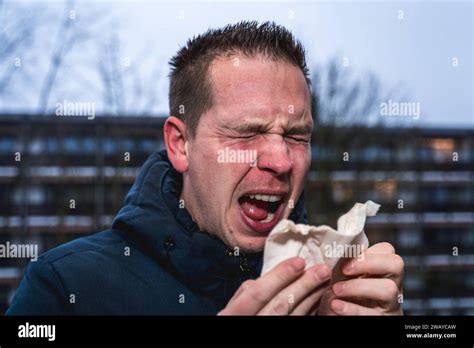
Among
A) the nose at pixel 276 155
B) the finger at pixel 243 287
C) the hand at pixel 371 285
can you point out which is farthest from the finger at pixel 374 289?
the nose at pixel 276 155

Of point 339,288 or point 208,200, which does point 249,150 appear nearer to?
point 208,200

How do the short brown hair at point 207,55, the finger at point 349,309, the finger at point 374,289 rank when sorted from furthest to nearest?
the short brown hair at point 207,55
the finger at point 349,309
the finger at point 374,289

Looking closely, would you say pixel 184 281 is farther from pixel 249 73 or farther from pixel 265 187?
pixel 249 73

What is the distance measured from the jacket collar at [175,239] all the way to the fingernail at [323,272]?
0.27 meters

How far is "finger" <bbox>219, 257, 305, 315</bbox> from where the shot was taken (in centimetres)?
171

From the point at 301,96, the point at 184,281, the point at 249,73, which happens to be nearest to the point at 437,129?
the point at 301,96

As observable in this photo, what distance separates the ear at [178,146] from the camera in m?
1.94

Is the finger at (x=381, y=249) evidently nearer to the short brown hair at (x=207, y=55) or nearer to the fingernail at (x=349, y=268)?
the fingernail at (x=349, y=268)

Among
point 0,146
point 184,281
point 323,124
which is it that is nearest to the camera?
point 184,281

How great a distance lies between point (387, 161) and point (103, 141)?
1.05 meters
